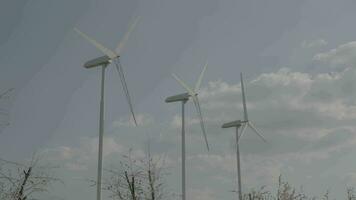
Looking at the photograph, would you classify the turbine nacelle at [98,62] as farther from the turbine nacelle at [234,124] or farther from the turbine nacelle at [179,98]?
the turbine nacelle at [234,124]

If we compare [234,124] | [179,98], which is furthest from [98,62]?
[234,124]

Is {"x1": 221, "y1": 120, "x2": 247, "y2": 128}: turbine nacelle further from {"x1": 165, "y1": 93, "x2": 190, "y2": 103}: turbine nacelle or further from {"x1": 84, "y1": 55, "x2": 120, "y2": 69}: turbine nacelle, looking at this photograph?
{"x1": 84, "y1": 55, "x2": 120, "y2": 69}: turbine nacelle

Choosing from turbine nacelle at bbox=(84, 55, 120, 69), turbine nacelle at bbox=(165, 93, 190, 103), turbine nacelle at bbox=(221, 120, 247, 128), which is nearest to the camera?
turbine nacelle at bbox=(84, 55, 120, 69)

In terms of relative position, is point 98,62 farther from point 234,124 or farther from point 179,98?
point 234,124

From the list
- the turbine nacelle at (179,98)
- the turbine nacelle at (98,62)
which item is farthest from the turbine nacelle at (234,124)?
the turbine nacelle at (98,62)

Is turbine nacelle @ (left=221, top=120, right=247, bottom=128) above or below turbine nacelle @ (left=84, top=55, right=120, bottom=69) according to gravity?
below

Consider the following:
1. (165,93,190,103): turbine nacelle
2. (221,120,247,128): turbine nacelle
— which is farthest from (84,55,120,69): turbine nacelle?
(221,120,247,128): turbine nacelle

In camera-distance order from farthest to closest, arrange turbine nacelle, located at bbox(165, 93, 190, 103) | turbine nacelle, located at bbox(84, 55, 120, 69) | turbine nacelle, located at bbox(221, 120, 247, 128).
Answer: turbine nacelle, located at bbox(221, 120, 247, 128), turbine nacelle, located at bbox(165, 93, 190, 103), turbine nacelle, located at bbox(84, 55, 120, 69)

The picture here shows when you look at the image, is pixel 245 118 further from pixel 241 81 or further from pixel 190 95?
pixel 190 95

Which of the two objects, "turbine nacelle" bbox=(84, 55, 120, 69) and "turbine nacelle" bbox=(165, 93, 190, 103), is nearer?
"turbine nacelle" bbox=(84, 55, 120, 69)

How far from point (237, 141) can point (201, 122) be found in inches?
338

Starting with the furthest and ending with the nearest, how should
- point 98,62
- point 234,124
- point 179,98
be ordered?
point 234,124, point 179,98, point 98,62

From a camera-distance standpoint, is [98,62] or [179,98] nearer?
[98,62]

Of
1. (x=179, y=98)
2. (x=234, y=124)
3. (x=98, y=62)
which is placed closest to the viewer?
(x=98, y=62)
